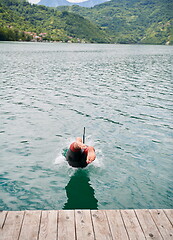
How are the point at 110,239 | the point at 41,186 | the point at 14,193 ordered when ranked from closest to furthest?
1. the point at 110,239
2. the point at 14,193
3. the point at 41,186

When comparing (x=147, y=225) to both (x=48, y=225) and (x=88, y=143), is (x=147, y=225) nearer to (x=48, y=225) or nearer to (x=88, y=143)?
(x=48, y=225)

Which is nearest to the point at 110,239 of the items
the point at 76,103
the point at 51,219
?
the point at 51,219

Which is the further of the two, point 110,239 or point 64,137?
point 64,137

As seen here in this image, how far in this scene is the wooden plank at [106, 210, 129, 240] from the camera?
629 centimetres

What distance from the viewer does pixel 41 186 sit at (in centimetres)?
1045

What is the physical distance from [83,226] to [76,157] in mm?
4227

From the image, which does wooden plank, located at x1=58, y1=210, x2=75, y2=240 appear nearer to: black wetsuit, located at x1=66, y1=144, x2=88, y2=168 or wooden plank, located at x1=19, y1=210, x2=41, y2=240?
wooden plank, located at x1=19, y1=210, x2=41, y2=240

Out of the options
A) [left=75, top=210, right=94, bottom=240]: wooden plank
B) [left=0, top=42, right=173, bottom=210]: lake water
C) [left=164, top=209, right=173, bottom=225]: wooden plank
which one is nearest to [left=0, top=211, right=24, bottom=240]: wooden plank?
[left=75, top=210, right=94, bottom=240]: wooden plank

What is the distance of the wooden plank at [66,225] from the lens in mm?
6207

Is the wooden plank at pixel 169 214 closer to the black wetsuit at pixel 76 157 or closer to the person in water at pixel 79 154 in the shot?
the person in water at pixel 79 154

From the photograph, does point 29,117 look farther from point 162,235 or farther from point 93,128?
point 162,235

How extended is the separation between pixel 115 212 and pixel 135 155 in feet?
22.2

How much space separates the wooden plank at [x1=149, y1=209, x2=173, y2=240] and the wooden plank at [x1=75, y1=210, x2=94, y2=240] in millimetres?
2023

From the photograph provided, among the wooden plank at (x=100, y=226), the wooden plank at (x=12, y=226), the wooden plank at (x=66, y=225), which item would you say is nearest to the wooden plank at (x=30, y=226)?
the wooden plank at (x=12, y=226)
